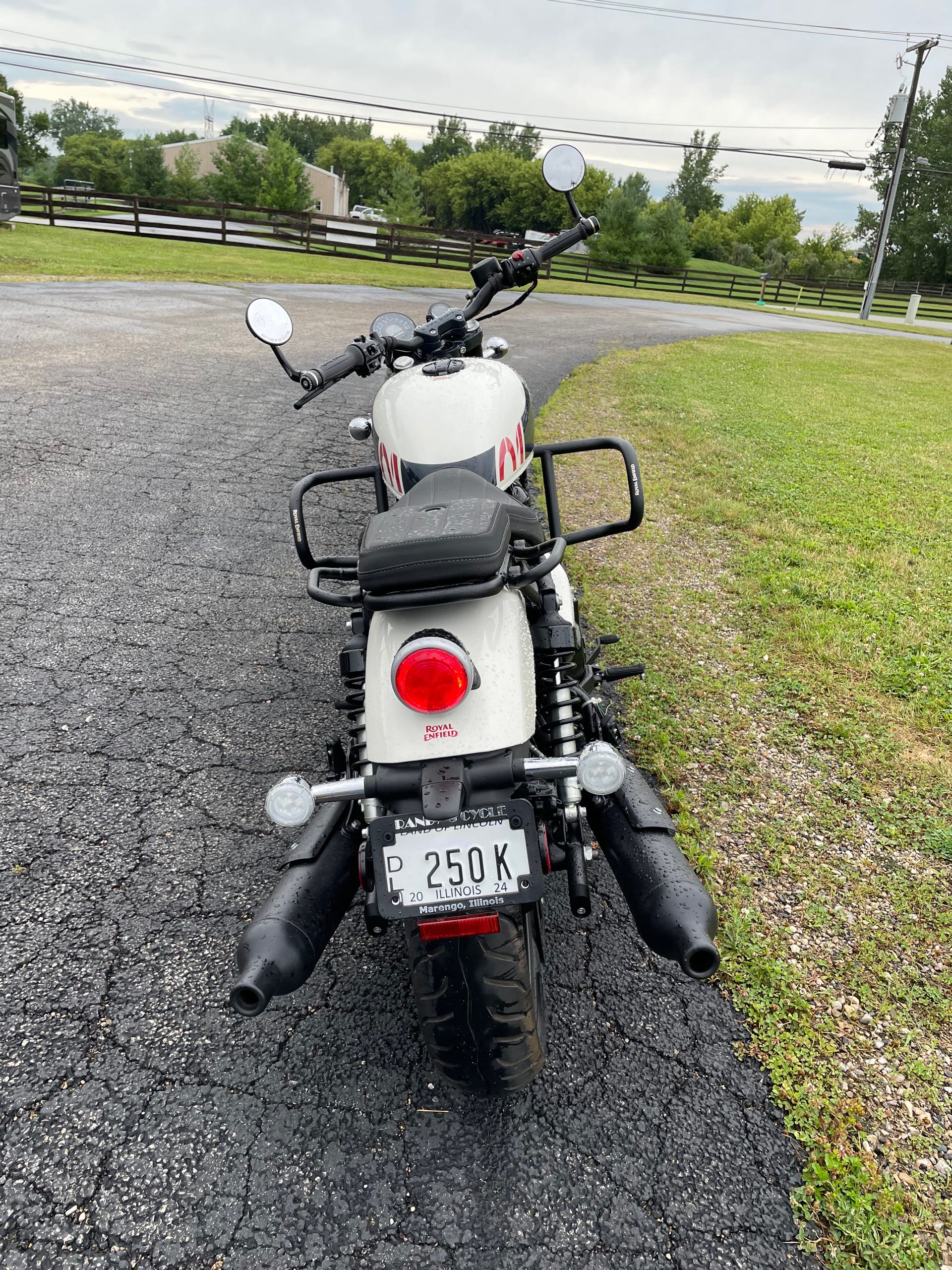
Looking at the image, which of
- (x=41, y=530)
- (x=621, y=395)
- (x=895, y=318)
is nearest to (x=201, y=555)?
(x=41, y=530)

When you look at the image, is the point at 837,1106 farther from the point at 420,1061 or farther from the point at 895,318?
the point at 895,318

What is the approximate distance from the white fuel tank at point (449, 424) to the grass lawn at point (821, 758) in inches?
56.5

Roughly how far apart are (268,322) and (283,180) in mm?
62691

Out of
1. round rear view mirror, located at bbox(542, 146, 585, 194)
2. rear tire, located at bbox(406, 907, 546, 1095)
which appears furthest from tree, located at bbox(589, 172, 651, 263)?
rear tire, located at bbox(406, 907, 546, 1095)

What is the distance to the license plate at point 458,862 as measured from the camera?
1.63m

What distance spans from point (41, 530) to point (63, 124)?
610ft

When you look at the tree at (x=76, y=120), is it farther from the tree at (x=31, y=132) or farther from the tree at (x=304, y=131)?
the tree at (x=31, y=132)

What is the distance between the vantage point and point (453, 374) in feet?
7.60

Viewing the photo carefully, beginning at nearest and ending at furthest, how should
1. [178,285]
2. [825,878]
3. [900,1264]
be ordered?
1. [900,1264]
2. [825,878]
3. [178,285]

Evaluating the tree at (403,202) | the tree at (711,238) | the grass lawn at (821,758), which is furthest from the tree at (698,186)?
the grass lawn at (821,758)

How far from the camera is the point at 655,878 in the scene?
178cm

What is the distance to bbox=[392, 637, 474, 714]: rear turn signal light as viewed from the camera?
158 cm

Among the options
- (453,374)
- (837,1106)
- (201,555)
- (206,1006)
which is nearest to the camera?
(837,1106)

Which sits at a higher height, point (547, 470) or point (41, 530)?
point (547, 470)
